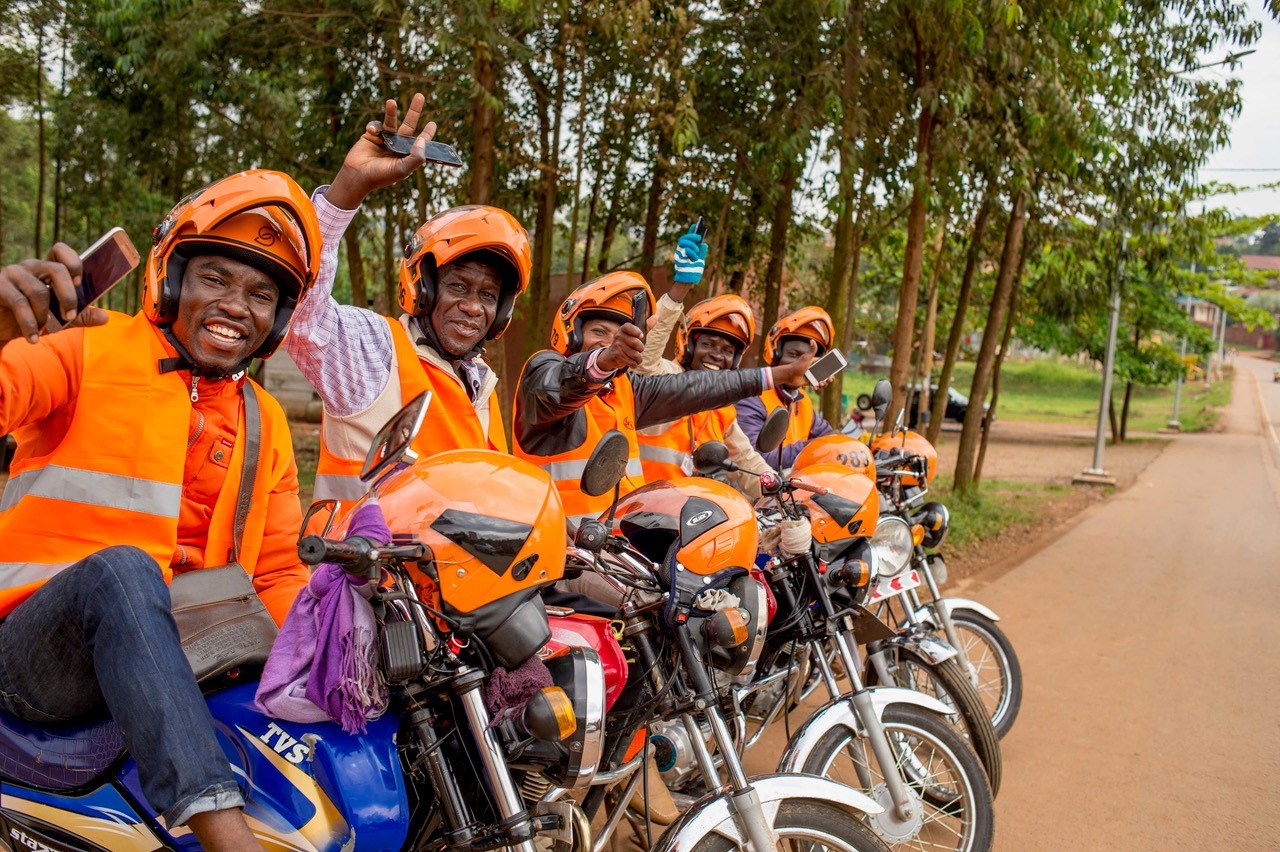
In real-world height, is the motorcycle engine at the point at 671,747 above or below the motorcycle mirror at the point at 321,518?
below

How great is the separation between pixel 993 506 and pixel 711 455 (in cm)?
983

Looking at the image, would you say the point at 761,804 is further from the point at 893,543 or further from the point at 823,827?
the point at 893,543

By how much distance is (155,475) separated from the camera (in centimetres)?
210

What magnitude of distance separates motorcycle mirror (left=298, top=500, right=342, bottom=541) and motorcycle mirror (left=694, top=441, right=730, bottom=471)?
1048 millimetres

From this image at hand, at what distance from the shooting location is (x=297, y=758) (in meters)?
1.87

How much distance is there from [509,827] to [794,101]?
719 centimetres

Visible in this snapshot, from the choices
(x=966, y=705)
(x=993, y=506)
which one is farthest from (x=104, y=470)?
(x=993, y=506)

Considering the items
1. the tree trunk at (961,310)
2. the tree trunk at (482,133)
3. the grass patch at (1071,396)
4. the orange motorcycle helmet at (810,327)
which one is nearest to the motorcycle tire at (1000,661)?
the orange motorcycle helmet at (810,327)

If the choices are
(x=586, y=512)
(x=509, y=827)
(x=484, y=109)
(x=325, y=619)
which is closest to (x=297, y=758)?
(x=325, y=619)

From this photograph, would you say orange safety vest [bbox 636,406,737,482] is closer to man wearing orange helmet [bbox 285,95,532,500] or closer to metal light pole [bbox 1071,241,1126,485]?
man wearing orange helmet [bbox 285,95,532,500]

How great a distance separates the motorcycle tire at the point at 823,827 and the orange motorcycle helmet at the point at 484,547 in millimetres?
834

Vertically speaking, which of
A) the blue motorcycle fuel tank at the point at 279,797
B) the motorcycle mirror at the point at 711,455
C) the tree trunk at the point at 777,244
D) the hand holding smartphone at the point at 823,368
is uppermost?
the tree trunk at the point at 777,244

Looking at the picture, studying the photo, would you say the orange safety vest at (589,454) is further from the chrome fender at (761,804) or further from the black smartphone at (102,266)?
the black smartphone at (102,266)

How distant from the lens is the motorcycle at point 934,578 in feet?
15.2
